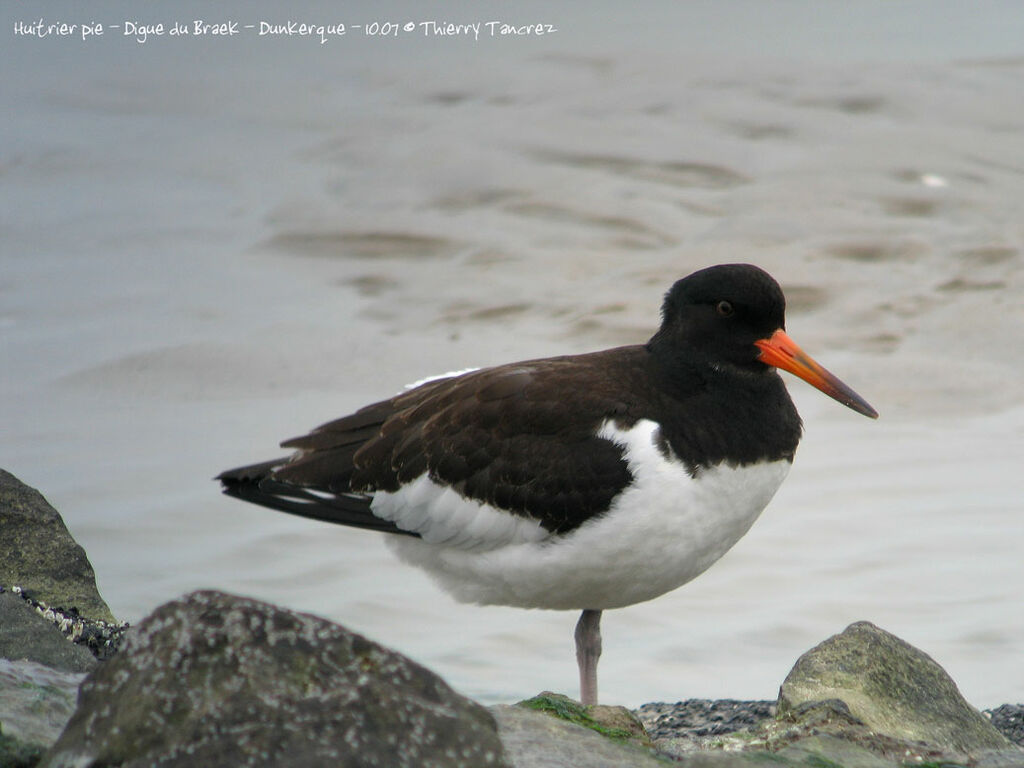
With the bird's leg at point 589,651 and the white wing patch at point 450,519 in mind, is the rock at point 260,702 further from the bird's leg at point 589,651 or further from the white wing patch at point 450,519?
the bird's leg at point 589,651

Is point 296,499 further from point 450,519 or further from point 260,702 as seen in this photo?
point 260,702

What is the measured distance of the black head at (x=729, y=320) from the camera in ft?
20.3

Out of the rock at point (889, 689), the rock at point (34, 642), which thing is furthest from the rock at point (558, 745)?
the rock at point (34, 642)

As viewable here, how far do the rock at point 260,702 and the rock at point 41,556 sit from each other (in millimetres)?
3121

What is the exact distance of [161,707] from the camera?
3.48 meters

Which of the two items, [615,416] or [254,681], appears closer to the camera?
[254,681]

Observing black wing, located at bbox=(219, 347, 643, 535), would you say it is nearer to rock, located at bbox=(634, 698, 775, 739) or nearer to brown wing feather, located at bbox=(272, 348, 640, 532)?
brown wing feather, located at bbox=(272, 348, 640, 532)

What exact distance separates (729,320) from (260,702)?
3.39 meters

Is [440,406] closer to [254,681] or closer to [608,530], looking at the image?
[608,530]

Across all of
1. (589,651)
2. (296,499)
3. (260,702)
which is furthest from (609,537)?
(260,702)

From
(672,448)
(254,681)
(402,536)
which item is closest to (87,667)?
(402,536)

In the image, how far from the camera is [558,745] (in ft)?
13.8

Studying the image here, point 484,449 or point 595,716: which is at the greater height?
point 484,449

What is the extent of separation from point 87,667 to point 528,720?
1918 millimetres
